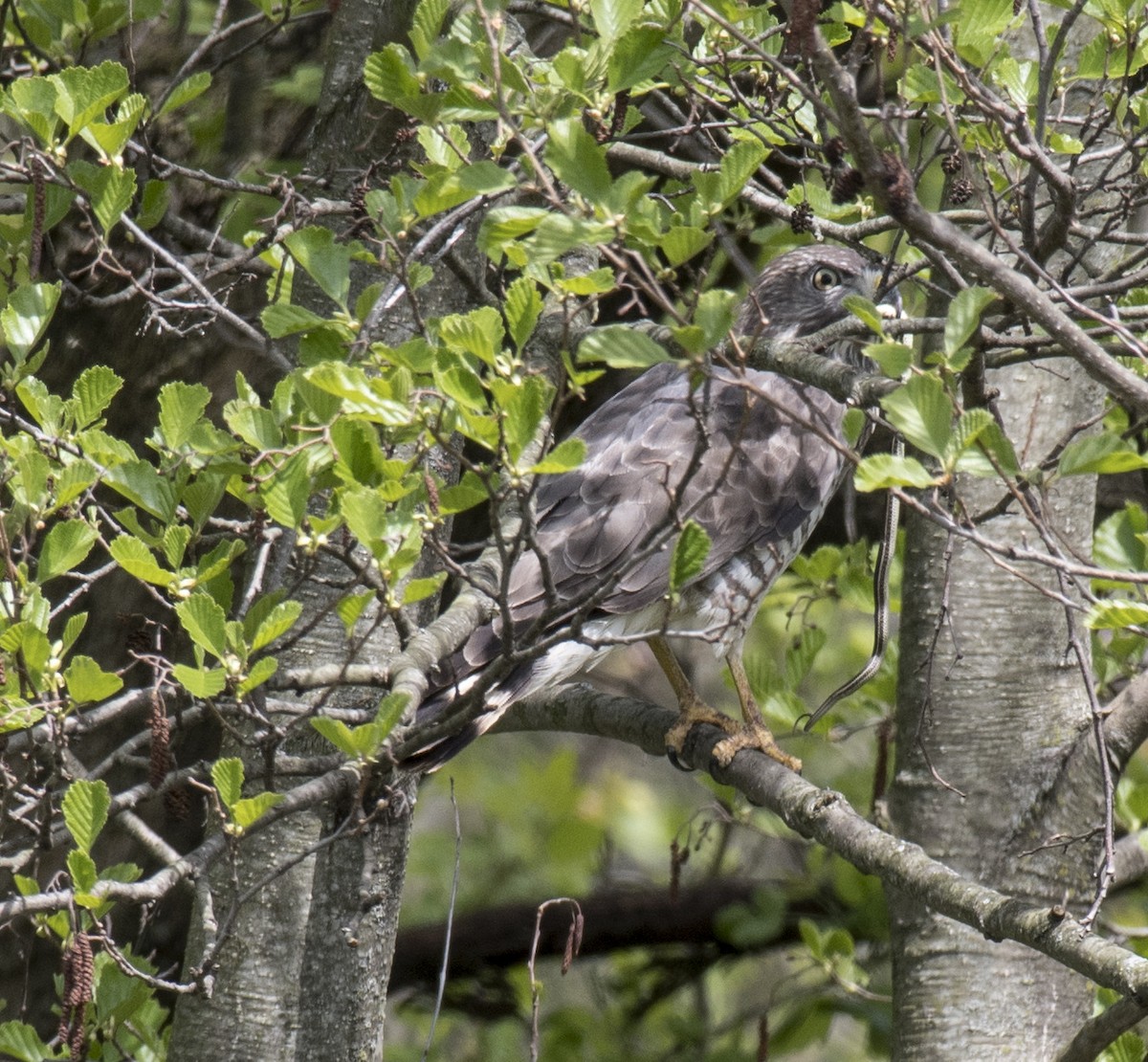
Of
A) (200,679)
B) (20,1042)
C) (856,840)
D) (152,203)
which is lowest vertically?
(20,1042)

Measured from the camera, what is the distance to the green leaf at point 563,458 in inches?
73.7

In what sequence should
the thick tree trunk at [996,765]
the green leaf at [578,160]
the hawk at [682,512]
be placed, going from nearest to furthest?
the green leaf at [578,160], the thick tree trunk at [996,765], the hawk at [682,512]

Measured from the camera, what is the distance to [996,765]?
142 inches

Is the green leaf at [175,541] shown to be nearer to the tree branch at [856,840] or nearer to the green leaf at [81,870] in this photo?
the green leaf at [81,870]

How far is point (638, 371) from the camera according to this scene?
512 cm

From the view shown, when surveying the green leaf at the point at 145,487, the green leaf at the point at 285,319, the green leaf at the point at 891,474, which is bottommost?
the green leaf at the point at 145,487

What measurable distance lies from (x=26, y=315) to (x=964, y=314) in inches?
62.4

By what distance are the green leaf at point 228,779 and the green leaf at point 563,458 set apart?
65 cm

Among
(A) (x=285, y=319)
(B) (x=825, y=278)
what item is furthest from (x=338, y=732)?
(B) (x=825, y=278)

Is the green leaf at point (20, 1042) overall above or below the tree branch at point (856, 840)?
below

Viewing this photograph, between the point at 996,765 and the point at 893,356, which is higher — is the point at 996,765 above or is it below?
below

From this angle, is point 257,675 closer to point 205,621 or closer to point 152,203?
point 205,621

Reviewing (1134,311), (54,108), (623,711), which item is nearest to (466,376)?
(54,108)

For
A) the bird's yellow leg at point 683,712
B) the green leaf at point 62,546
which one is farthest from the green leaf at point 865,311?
the bird's yellow leg at point 683,712
